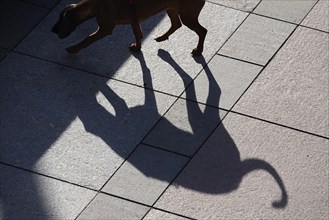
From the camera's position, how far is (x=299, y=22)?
10133 millimetres

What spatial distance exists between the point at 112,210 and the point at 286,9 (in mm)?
3701

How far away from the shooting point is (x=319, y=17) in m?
10.2

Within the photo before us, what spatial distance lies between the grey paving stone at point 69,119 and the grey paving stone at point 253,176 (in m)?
0.69

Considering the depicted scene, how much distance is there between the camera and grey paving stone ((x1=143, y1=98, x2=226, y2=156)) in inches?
336

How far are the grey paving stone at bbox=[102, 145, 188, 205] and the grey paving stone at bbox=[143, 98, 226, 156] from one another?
0.13 meters

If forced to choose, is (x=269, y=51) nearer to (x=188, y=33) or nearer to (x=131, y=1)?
(x=188, y=33)

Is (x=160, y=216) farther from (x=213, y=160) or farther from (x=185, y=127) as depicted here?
(x=185, y=127)

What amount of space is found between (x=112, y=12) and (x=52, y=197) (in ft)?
6.80

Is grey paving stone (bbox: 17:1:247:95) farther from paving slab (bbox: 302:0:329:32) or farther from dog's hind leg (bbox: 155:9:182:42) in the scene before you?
paving slab (bbox: 302:0:329:32)

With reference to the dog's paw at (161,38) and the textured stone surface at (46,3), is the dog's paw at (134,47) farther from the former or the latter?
the textured stone surface at (46,3)

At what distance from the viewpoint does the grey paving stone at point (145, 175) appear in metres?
8.01

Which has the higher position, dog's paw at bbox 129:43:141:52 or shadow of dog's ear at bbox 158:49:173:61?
dog's paw at bbox 129:43:141:52

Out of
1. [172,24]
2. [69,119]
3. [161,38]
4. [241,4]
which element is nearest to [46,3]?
[161,38]

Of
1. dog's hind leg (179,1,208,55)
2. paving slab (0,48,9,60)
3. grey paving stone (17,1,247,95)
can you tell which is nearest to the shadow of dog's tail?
grey paving stone (17,1,247,95)
